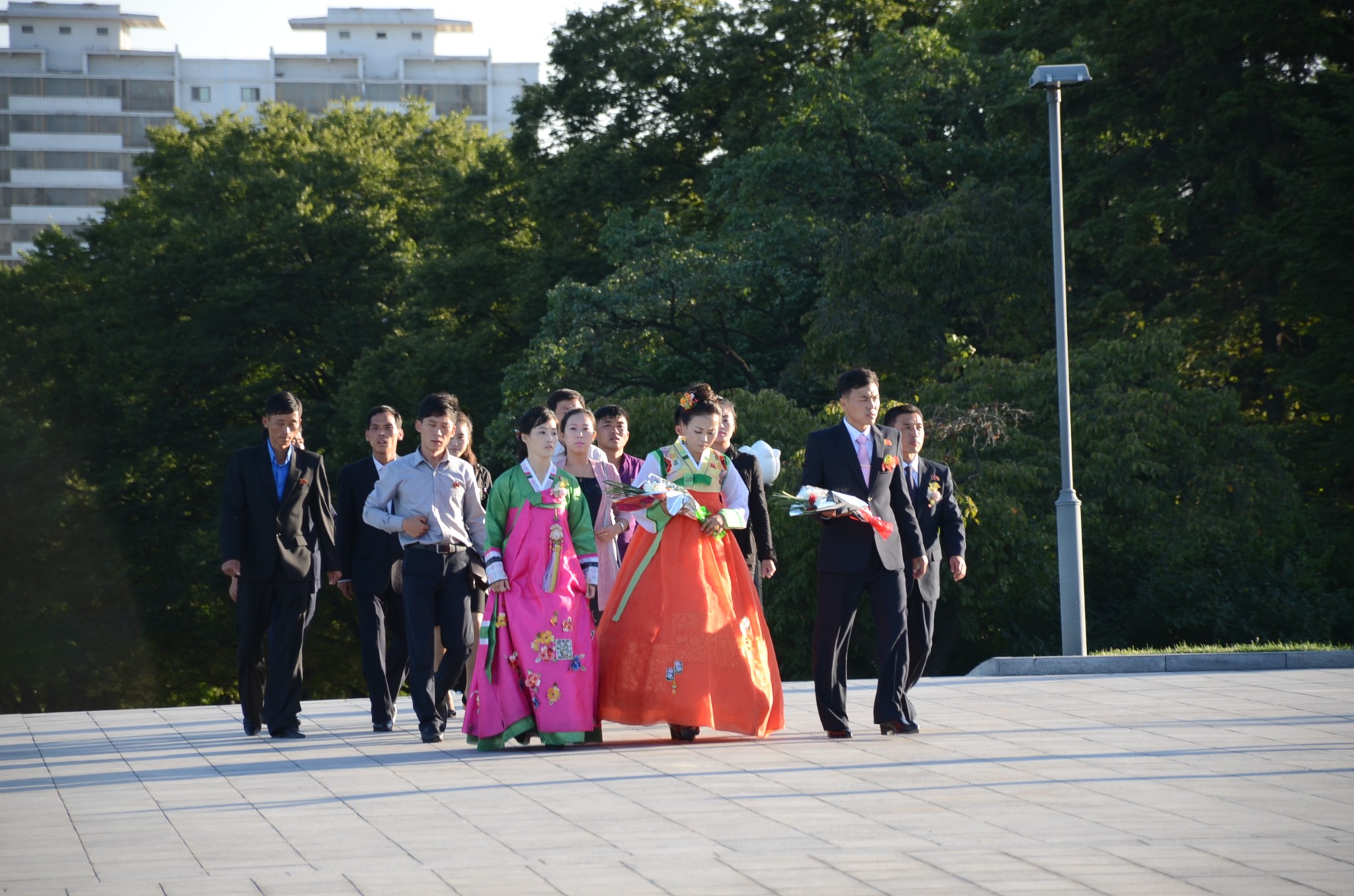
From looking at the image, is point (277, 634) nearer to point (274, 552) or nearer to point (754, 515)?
point (274, 552)

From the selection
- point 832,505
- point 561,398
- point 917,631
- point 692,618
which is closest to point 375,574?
point 561,398

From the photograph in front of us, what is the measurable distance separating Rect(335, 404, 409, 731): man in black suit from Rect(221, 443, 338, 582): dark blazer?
0.17 meters

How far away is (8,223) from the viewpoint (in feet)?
396

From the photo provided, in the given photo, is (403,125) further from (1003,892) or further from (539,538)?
(1003,892)

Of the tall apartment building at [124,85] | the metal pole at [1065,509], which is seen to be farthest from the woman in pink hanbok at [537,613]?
the tall apartment building at [124,85]

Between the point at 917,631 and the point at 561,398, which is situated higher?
the point at 561,398

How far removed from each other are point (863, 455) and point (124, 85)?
125079 mm

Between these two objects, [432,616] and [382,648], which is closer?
[432,616]

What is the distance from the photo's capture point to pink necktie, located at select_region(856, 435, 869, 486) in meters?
9.70

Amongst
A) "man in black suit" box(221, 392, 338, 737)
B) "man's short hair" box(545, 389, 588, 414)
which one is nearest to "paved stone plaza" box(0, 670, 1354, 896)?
"man in black suit" box(221, 392, 338, 737)

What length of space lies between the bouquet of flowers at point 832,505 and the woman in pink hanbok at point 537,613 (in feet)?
3.98

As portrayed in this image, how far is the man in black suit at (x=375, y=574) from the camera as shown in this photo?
10.6 meters

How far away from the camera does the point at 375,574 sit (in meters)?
10.8

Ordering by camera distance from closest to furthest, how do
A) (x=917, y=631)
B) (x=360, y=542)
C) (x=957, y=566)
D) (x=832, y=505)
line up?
(x=832, y=505) < (x=957, y=566) < (x=917, y=631) < (x=360, y=542)
